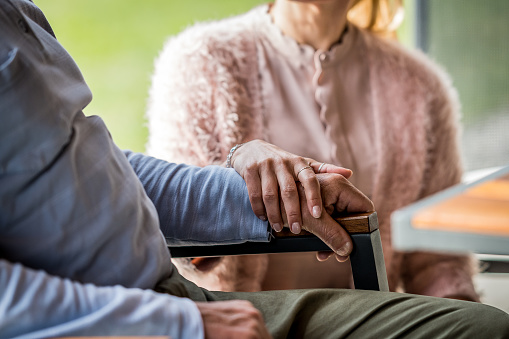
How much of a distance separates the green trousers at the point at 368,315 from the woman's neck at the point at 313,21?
3.05 feet

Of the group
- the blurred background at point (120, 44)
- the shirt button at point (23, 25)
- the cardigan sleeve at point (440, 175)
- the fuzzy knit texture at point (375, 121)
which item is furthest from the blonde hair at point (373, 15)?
the shirt button at point (23, 25)

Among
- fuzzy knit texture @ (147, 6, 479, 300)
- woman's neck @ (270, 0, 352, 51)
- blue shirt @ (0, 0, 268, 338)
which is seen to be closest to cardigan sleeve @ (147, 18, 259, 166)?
fuzzy knit texture @ (147, 6, 479, 300)

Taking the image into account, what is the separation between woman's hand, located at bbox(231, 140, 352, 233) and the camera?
988 mm

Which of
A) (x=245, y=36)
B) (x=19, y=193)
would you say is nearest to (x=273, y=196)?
(x=19, y=193)

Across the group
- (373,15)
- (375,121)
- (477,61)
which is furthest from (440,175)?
(477,61)

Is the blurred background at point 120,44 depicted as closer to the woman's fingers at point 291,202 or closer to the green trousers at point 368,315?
the woman's fingers at point 291,202

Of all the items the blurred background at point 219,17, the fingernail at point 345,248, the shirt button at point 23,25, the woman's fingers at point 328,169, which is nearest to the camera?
the shirt button at point 23,25

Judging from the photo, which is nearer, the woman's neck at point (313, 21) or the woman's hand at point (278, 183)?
the woman's hand at point (278, 183)

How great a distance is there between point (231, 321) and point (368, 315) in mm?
272

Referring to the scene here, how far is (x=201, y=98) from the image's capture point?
158cm

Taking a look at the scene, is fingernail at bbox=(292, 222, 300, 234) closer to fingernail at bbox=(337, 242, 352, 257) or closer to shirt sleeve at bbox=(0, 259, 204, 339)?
fingernail at bbox=(337, 242, 352, 257)

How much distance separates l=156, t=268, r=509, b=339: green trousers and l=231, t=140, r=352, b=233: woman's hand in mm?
120

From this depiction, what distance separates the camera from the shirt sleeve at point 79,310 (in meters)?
0.63

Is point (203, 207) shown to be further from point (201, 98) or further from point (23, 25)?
point (201, 98)
